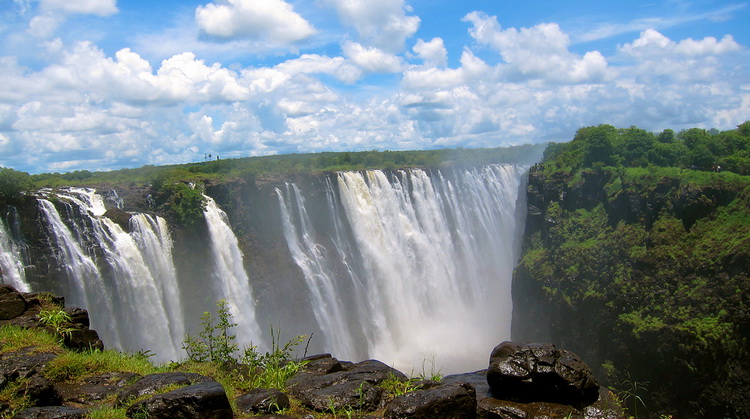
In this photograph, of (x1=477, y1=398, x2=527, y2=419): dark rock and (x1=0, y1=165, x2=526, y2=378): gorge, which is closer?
(x1=477, y1=398, x2=527, y2=419): dark rock

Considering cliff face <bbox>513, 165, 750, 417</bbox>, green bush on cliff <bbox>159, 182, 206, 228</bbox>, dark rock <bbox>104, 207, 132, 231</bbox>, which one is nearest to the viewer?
cliff face <bbox>513, 165, 750, 417</bbox>

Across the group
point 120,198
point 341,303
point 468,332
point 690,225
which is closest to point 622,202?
point 690,225

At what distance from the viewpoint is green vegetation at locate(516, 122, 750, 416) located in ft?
58.0

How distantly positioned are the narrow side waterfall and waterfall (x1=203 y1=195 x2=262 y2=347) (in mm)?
3453

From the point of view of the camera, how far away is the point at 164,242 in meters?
22.0

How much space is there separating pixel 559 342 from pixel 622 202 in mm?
7857

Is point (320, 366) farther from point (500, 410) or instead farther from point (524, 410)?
point (524, 410)

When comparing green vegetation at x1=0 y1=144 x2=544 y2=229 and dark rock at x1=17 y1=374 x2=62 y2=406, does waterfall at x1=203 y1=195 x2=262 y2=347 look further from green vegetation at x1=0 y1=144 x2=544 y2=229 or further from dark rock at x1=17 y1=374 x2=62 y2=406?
dark rock at x1=17 y1=374 x2=62 y2=406

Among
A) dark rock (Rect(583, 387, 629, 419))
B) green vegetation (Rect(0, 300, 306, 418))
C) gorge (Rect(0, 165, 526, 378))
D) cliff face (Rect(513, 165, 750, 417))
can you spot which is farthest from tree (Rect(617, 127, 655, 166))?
green vegetation (Rect(0, 300, 306, 418))

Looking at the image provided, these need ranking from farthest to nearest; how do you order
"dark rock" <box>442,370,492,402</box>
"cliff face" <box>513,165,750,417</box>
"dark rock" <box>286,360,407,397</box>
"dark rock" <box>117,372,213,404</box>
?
1. "cliff face" <box>513,165,750,417</box>
2. "dark rock" <box>442,370,492,402</box>
3. "dark rock" <box>286,360,407,397</box>
4. "dark rock" <box>117,372,213,404</box>

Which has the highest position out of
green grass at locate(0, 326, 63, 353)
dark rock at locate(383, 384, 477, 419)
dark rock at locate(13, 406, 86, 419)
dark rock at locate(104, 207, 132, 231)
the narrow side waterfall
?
dark rock at locate(104, 207, 132, 231)

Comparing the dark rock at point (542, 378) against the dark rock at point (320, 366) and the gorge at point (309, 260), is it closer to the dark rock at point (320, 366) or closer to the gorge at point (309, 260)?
the dark rock at point (320, 366)

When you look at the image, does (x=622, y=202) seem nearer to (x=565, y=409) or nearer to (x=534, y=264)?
(x=534, y=264)

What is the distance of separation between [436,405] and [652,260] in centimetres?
1949
